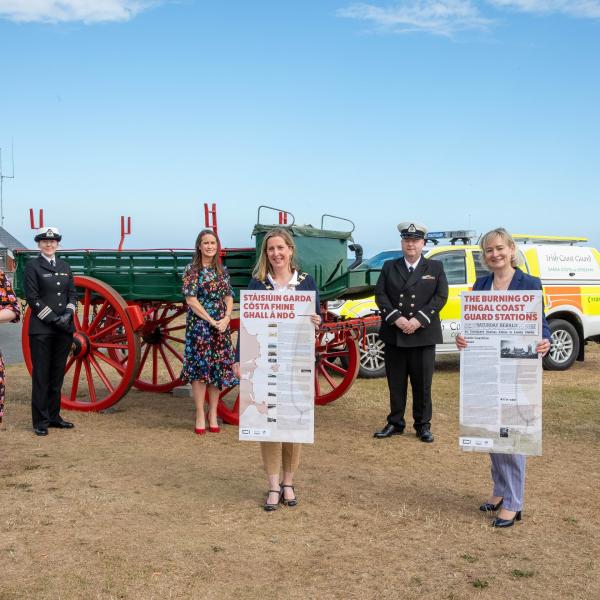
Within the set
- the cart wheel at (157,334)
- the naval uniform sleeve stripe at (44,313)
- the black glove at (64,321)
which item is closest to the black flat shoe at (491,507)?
the cart wheel at (157,334)

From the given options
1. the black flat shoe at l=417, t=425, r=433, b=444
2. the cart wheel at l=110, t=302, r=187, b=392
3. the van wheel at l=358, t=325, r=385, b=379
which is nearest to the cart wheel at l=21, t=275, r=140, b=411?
the cart wheel at l=110, t=302, r=187, b=392

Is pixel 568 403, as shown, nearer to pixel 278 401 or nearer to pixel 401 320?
pixel 401 320

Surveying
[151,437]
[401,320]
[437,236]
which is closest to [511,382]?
[401,320]

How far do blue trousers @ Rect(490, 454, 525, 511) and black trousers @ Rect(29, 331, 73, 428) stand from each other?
13.2 ft

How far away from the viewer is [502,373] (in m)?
4.12

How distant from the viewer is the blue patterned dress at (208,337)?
6.37 metres

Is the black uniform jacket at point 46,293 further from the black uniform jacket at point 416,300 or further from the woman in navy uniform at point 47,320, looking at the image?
the black uniform jacket at point 416,300

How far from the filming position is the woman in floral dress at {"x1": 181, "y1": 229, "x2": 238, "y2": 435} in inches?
250

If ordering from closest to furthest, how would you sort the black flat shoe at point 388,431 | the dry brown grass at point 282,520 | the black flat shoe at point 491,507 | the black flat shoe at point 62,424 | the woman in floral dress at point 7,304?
the dry brown grass at point 282,520 → the black flat shoe at point 491,507 → the woman in floral dress at point 7,304 → the black flat shoe at point 388,431 → the black flat shoe at point 62,424

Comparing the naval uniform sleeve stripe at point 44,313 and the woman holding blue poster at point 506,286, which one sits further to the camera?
the naval uniform sleeve stripe at point 44,313

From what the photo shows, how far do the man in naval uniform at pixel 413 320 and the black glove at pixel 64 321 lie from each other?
2717 mm

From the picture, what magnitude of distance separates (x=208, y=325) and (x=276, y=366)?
233 centimetres

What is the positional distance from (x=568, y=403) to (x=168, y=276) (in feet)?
15.2

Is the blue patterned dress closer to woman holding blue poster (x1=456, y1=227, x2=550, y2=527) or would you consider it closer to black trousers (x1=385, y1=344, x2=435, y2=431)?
black trousers (x1=385, y1=344, x2=435, y2=431)
